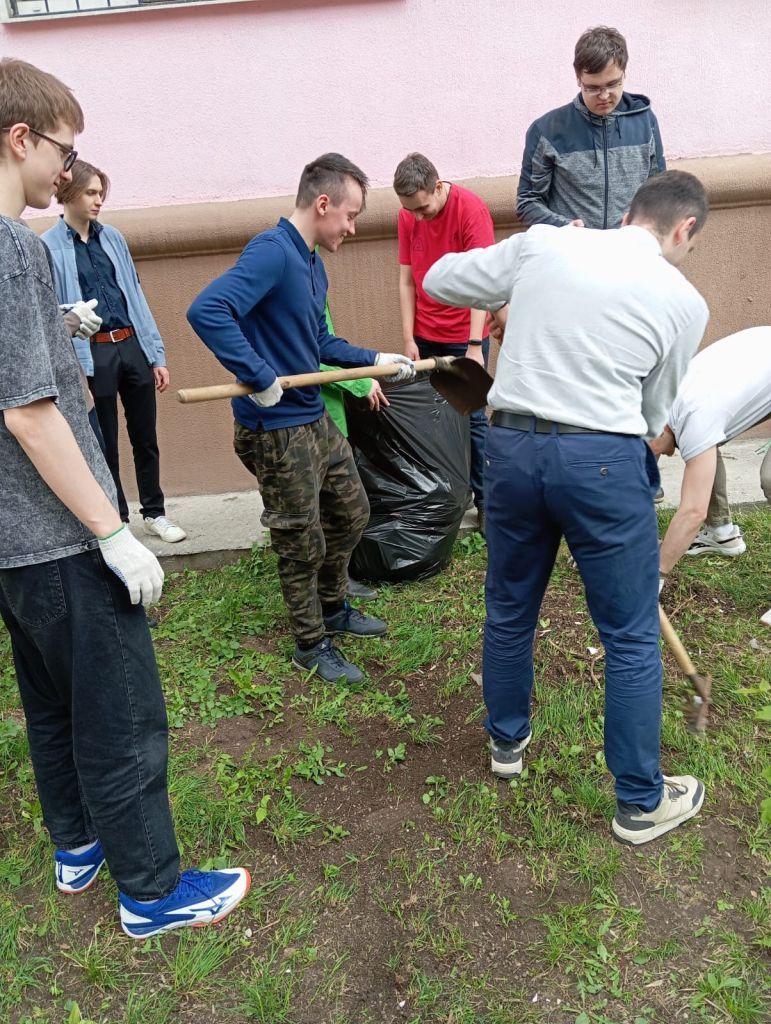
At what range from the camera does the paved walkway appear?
3818 mm

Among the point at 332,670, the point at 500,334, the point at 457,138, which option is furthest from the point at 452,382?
the point at 457,138

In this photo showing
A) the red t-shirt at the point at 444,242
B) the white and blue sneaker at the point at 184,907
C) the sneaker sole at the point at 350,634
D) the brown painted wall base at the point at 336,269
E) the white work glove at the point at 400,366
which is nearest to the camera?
the white and blue sneaker at the point at 184,907

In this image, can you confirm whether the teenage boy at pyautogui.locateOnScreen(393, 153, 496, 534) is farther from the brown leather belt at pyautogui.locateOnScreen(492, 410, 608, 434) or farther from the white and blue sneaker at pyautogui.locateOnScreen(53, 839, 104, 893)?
the white and blue sneaker at pyautogui.locateOnScreen(53, 839, 104, 893)

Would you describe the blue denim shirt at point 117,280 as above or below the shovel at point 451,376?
above

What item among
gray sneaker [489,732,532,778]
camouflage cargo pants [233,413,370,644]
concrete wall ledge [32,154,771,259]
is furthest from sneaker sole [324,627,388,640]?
concrete wall ledge [32,154,771,259]

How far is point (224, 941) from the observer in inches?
75.7

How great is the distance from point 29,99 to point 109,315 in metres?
2.10

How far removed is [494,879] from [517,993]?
305 millimetres

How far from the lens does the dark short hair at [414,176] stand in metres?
3.23

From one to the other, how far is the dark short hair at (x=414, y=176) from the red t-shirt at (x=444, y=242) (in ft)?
0.63

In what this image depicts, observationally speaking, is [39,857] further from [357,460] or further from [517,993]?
[357,460]

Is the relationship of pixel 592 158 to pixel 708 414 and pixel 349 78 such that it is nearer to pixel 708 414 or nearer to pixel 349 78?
pixel 708 414

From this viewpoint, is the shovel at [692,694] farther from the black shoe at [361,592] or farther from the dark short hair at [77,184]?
the dark short hair at [77,184]

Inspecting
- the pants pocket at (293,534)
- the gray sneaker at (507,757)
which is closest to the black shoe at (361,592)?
the pants pocket at (293,534)
